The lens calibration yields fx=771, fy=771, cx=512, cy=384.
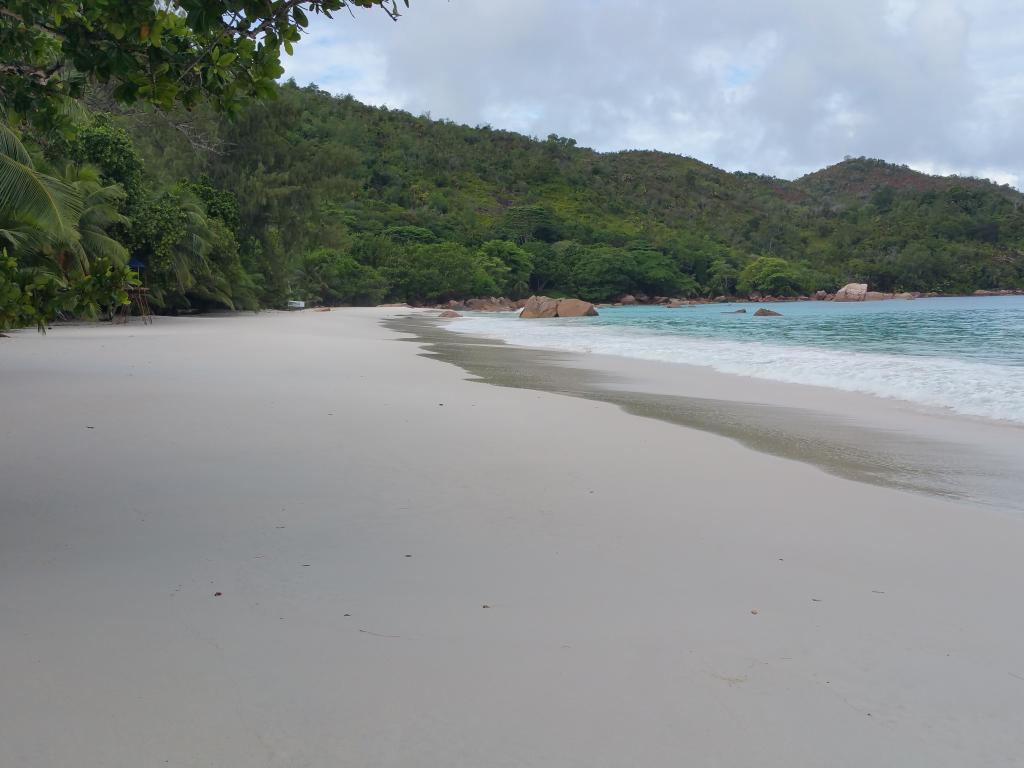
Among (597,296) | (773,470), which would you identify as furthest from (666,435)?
(597,296)

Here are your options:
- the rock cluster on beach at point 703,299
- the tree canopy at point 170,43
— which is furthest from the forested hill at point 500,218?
the tree canopy at point 170,43

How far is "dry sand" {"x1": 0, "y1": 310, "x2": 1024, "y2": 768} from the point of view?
6.19ft

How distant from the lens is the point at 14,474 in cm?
417

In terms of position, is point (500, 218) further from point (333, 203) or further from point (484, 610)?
point (484, 610)

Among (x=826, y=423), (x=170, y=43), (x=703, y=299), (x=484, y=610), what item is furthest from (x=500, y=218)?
(x=484, y=610)

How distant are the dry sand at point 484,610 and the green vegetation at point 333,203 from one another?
1.43 metres

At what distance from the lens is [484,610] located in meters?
2.62

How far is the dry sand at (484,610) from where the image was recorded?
189 cm

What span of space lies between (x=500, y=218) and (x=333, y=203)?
43.7 metres

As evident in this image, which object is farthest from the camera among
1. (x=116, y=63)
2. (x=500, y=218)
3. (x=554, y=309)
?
(x=500, y=218)

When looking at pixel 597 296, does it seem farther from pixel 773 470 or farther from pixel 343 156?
pixel 773 470

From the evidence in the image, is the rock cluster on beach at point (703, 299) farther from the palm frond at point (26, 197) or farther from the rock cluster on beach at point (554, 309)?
the palm frond at point (26, 197)

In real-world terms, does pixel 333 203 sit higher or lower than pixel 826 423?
higher

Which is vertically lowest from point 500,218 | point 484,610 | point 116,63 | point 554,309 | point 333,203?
point 484,610
